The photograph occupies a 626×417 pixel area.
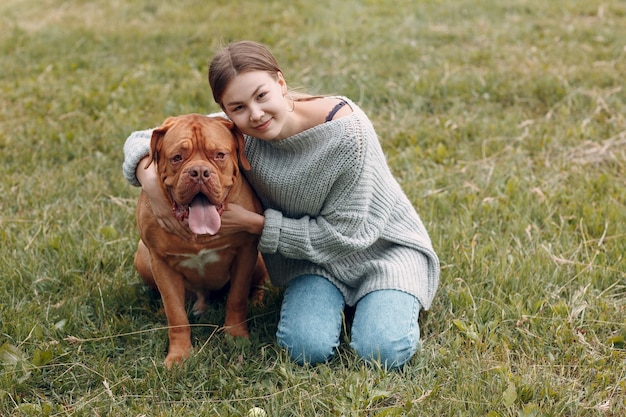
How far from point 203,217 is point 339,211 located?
0.67m

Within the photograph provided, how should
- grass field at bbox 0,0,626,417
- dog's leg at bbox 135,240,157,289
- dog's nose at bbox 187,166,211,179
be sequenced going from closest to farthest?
1. dog's nose at bbox 187,166,211,179
2. grass field at bbox 0,0,626,417
3. dog's leg at bbox 135,240,157,289

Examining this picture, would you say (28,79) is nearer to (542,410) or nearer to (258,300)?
(258,300)

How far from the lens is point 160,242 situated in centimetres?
320

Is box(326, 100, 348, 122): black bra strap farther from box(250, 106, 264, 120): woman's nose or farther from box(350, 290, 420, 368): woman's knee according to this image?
box(350, 290, 420, 368): woman's knee

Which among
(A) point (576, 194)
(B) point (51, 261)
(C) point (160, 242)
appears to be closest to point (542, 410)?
(C) point (160, 242)

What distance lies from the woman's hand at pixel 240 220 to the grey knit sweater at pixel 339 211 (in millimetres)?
40

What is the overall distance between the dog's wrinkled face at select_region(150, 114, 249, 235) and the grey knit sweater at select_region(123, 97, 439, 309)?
0.32 m

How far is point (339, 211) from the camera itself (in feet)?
10.8

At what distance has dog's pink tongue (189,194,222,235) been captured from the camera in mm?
2932

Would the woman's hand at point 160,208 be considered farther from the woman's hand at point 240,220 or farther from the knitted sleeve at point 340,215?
the knitted sleeve at point 340,215

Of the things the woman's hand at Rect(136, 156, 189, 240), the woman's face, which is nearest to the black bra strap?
the woman's face

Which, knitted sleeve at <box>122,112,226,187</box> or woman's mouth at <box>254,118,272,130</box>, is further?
knitted sleeve at <box>122,112,226,187</box>

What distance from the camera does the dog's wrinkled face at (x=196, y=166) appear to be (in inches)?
113

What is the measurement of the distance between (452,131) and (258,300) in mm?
2383
